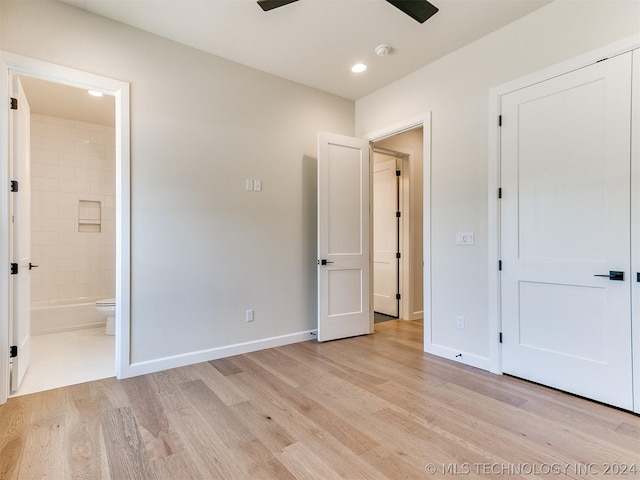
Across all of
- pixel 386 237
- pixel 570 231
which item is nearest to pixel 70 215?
pixel 386 237

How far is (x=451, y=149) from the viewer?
3.12 meters

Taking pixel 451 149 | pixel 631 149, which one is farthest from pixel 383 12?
pixel 631 149

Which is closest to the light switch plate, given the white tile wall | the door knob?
the door knob

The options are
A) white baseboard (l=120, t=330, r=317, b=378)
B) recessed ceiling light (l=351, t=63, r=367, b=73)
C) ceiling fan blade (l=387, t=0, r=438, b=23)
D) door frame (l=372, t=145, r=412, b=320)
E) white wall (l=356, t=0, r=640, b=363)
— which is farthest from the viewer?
door frame (l=372, t=145, r=412, b=320)

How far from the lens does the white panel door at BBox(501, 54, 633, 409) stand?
2.17 metres

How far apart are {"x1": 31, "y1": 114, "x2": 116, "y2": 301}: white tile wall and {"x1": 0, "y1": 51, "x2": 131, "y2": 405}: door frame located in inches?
102

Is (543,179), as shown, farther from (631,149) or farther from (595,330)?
(595,330)

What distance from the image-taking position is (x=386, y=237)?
5.00 m

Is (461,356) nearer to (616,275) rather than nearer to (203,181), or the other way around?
(616,275)

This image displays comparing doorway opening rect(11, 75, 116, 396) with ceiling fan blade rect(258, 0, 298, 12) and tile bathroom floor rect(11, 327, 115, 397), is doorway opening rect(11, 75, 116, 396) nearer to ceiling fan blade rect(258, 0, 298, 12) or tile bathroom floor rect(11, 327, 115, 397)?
tile bathroom floor rect(11, 327, 115, 397)

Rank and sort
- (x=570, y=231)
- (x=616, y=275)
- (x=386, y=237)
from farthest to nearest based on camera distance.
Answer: (x=386, y=237) < (x=570, y=231) < (x=616, y=275)

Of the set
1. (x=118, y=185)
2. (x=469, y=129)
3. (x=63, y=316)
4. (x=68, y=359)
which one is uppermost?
(x=469, y=129)

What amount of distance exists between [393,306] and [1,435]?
165 inches

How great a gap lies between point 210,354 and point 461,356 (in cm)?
233
